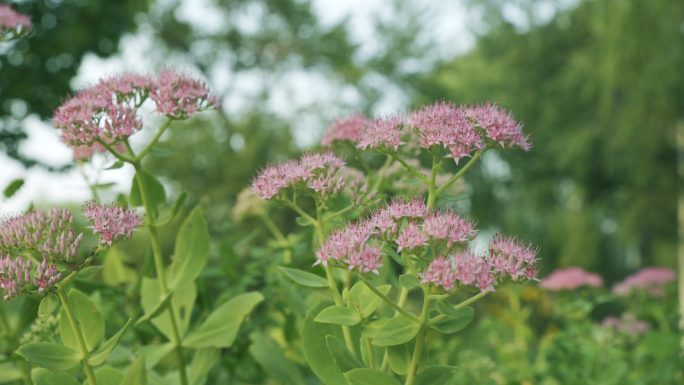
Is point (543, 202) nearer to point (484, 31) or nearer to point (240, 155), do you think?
point (484, 31)

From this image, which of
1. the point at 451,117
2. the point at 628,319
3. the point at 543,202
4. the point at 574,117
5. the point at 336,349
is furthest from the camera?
the point at 543,202

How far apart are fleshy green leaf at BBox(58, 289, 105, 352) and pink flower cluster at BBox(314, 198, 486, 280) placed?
1.93 feet

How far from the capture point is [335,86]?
19.1 metres

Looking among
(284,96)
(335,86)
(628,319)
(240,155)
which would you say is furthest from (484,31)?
(628,319)

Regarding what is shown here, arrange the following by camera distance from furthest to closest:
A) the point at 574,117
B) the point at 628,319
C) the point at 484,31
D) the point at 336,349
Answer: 1. the point at 484,31
2. the point at 574,117
3. the point at 628,319
4. the point at 336,349

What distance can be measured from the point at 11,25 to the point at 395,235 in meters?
1.63

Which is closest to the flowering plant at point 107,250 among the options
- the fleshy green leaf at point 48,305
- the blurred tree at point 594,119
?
the fleshy green leaf at point 48,305

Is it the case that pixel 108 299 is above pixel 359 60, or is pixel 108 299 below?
below

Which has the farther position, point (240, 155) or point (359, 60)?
point (359, 60)

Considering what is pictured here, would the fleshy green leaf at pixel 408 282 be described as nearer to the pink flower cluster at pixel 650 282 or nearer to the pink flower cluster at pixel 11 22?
the pink flower cluster at pixel 11 22

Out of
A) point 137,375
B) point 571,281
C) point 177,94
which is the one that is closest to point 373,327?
point 137,375

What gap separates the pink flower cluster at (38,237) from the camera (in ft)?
3.74

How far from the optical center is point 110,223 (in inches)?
46.1

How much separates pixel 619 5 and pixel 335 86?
1252 cm
